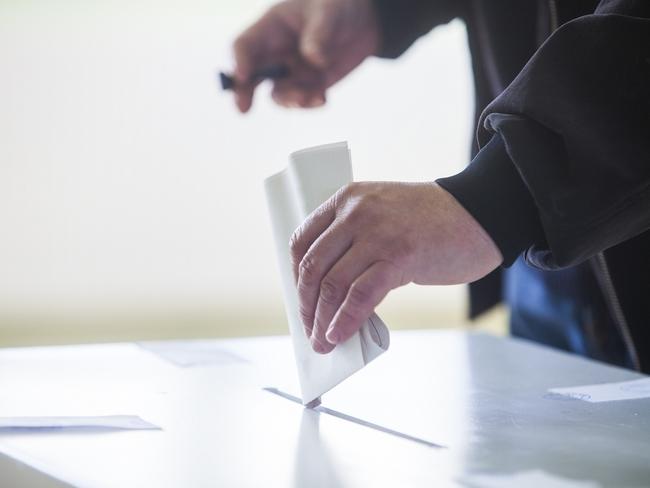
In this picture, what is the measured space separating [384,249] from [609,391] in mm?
339

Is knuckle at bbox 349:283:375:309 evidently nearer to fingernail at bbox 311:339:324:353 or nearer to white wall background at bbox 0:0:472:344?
fingernail at bbox 311:339:324:353

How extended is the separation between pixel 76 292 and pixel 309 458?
2.34 m

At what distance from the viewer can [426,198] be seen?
66 centimetres

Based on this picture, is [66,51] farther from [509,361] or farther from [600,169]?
[600,169]

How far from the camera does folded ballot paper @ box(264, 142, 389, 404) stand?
2.16 feet

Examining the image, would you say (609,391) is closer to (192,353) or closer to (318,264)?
(318,264)

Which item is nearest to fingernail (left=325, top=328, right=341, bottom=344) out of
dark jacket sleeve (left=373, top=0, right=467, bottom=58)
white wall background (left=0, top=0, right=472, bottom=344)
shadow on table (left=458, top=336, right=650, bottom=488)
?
shadow on table (left=458, top=336, right=650, bottom=488)

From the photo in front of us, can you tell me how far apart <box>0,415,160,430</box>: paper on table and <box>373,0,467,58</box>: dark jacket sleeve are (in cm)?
80

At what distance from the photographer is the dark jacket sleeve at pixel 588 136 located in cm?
64

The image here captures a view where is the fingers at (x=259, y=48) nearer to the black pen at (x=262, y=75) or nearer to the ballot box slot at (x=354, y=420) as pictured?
the black pen at (x=262, y=75)

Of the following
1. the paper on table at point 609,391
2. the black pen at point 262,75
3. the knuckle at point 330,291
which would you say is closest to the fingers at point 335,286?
the knuckle at point 330,291

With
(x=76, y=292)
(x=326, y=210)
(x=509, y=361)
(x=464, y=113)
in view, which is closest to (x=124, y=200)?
(x=76, y=292)

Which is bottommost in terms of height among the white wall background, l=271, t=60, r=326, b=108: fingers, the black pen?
the white wall background

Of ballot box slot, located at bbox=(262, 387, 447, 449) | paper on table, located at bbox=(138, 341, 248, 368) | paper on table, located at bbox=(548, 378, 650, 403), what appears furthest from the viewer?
paper on table, located at bbox=(138, 341, 248, 368)
